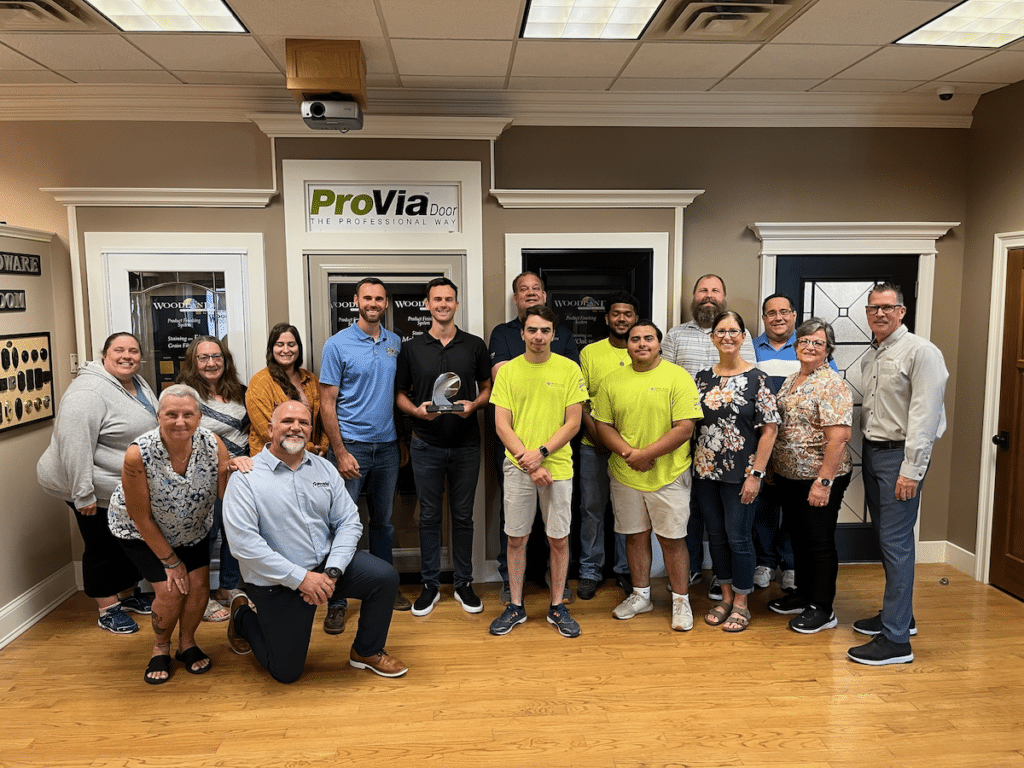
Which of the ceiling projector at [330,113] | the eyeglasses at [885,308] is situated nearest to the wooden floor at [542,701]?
the eyeglasses at [885,308]

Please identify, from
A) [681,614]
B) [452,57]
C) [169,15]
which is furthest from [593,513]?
[169,15]

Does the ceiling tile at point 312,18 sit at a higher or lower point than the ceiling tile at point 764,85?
lower

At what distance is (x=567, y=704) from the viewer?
8.87 ft

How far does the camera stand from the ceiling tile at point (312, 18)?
272 cm

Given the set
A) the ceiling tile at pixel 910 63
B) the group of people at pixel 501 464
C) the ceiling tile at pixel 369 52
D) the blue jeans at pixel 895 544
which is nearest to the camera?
the group of people at pixel 501 464

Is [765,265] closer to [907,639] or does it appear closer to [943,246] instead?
[943,246]

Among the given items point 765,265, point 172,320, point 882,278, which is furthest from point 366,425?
point 882,278

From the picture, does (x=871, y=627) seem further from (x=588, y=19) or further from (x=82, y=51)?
(x=82, y=51)

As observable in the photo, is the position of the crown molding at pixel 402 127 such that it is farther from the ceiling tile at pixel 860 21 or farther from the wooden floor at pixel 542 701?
the wooden floor at pixel 542 701

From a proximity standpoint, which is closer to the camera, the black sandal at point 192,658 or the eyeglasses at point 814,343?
the black sandal at point 192,658

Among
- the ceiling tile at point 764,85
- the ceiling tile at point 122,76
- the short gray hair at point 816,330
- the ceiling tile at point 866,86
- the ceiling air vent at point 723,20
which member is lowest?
the short gray hair at point 816,330

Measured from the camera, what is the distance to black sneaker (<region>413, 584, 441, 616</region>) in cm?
357

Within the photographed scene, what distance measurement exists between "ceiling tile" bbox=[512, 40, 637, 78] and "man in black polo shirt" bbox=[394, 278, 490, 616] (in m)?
1.18

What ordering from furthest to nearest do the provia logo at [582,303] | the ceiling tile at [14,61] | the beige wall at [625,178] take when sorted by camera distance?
1. the provia logo at [582,303]
2. the beige wall at [625,178]
3. the ceiling tile at [14,61]
